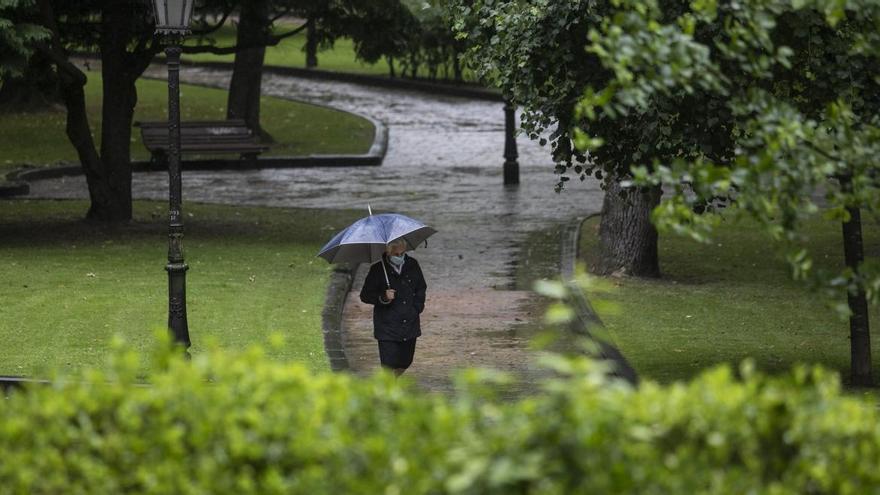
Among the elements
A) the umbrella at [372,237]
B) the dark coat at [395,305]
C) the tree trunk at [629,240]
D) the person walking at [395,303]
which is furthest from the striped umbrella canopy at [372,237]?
the tree trunk at [629,240]

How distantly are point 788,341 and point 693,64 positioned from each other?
334 inches

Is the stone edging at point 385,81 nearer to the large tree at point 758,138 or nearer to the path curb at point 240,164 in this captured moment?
the path curb at point 240,164

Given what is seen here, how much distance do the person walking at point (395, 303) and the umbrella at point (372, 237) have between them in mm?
65

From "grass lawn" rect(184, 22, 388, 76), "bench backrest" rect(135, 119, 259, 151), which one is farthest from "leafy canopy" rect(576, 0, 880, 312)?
"grass lawn" rect(184, 22, 388, 76)

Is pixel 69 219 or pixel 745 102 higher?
pixel 745 102

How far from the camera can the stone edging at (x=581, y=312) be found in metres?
13.3

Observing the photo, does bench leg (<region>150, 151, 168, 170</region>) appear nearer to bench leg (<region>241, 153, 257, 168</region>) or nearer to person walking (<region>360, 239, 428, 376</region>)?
bench leg (<region>241, 153, 257, 168</region>)

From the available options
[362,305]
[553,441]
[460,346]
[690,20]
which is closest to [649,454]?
[553,441]

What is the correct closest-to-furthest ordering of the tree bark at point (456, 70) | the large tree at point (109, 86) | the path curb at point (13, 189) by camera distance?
the large tree at point (109, 86)
the path curb at point (13, 189)
the tree bark at point (456, 70)

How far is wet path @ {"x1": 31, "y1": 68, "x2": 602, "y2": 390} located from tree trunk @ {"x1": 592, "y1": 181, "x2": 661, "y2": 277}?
136cm

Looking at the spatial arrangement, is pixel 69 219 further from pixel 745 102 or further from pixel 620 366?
pixel 745 102

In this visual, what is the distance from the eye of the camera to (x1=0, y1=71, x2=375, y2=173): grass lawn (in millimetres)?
32281

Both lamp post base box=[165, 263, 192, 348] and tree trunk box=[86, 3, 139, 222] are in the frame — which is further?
tree trunk box=[86, 3, 139, 222]

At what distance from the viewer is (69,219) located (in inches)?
887
